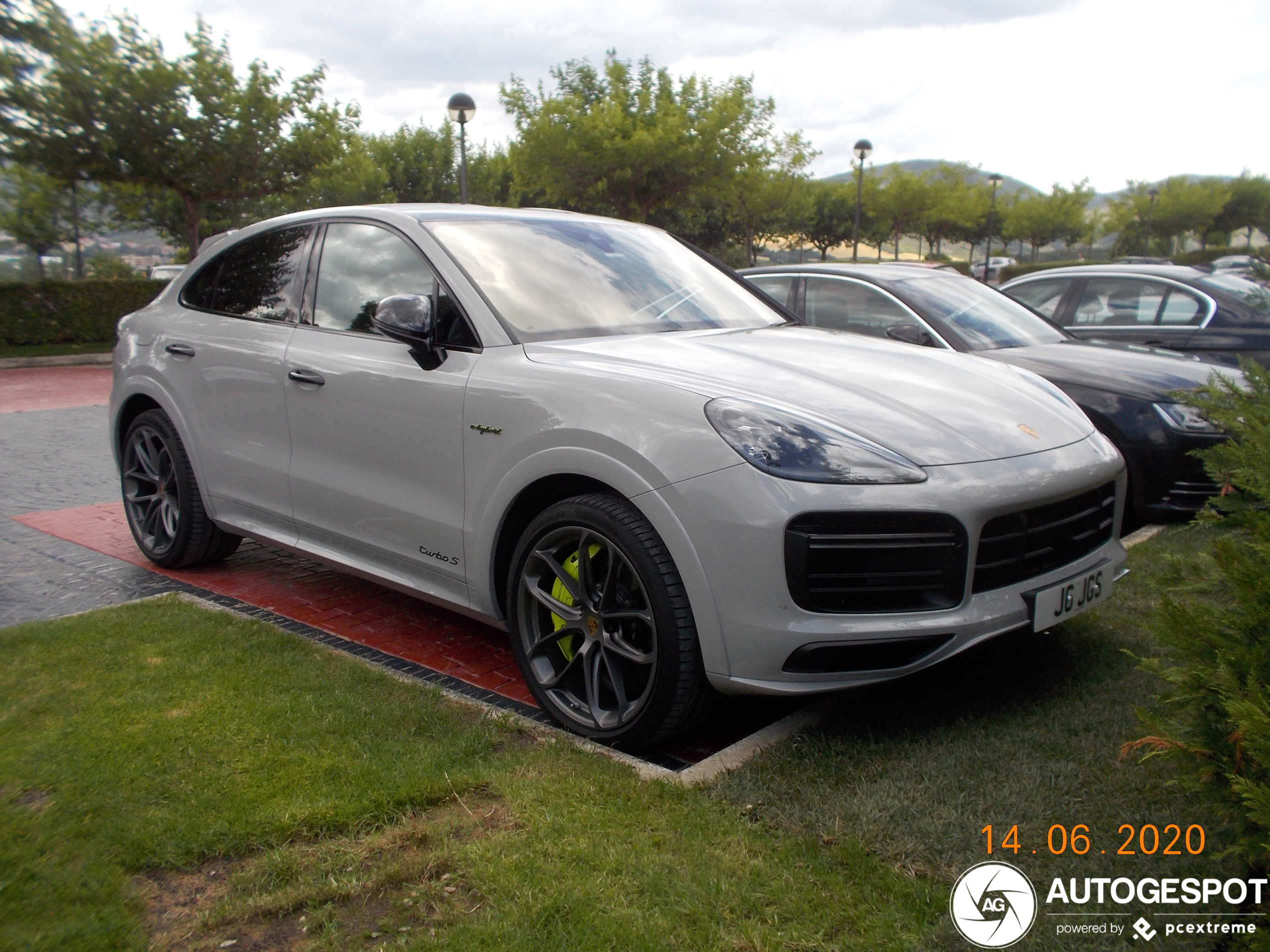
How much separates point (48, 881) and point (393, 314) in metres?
2.03

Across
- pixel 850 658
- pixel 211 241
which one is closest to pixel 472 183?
pixel 211 241

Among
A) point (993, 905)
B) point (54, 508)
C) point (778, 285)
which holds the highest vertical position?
point (778, 285)

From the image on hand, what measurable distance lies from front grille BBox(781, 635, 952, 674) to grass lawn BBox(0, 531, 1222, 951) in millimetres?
289

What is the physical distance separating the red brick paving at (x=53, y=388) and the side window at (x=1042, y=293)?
9.56 meters

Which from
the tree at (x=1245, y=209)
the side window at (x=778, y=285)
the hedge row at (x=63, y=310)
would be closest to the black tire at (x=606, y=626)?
the side window at (x=778, y=285)

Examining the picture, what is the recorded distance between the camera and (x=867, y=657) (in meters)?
3.01

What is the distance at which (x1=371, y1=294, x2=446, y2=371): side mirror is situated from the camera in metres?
3.68

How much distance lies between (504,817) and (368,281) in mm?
2397

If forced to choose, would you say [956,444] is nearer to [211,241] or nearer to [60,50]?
[211,241]

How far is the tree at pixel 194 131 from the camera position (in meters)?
22.7

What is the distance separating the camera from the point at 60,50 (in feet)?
16.2

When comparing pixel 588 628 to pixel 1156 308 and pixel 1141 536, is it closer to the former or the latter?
pixel 1141 536

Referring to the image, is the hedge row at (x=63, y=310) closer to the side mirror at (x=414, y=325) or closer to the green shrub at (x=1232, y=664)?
the side mirror at (x=414, y=325)

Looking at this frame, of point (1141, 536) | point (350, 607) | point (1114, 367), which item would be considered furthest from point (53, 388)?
point (1141, 536)
